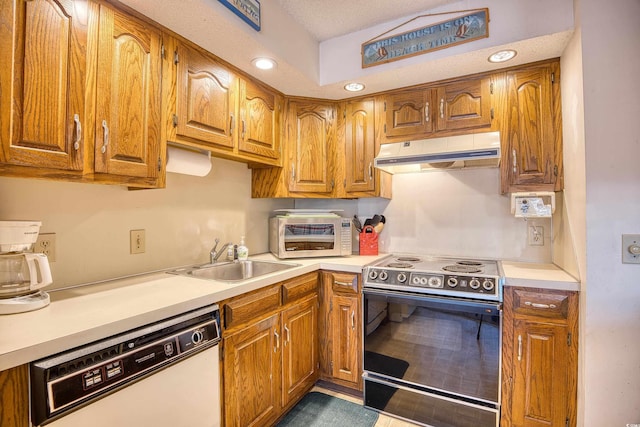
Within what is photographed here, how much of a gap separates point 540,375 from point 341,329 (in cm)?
112

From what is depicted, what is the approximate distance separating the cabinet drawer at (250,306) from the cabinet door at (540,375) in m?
1.33

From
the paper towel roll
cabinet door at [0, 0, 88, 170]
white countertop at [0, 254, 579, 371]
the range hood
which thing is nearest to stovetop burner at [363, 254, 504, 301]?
white countertop at [0, 254, 579, 371]

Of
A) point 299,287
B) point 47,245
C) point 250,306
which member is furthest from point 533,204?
A: point 47,245

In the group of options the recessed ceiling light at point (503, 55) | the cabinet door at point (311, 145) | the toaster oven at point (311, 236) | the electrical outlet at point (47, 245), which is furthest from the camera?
the cabinet door at point (311, 145)

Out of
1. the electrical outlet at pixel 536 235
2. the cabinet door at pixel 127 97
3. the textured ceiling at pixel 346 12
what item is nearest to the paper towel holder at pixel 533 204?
the electrical outlet at pixel 536 235

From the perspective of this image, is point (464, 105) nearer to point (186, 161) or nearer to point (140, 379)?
point (186, 161)

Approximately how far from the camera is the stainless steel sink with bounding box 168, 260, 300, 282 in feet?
6.13

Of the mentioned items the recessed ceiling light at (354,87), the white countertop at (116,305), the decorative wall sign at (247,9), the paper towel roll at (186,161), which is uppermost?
the decorative wall sign at (247,9)

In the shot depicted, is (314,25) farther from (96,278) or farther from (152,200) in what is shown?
(96,278)

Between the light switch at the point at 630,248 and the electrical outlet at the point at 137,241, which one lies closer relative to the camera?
the light switch at the point at 630,248

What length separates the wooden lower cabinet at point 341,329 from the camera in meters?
2.01

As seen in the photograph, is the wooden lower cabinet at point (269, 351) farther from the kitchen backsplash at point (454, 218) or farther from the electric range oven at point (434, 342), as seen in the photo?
the kitchen backsplash at point (454, 218)

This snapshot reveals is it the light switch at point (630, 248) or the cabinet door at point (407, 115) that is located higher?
the cabinet door at point (407, 115)

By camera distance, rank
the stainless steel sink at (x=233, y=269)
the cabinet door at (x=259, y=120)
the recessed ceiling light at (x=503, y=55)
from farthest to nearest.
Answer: the cabinet door at (x=259, y=120) → the stainless steel sink at (x=233, y=269) → the recessed ceiling light at (x=503, y=55)
